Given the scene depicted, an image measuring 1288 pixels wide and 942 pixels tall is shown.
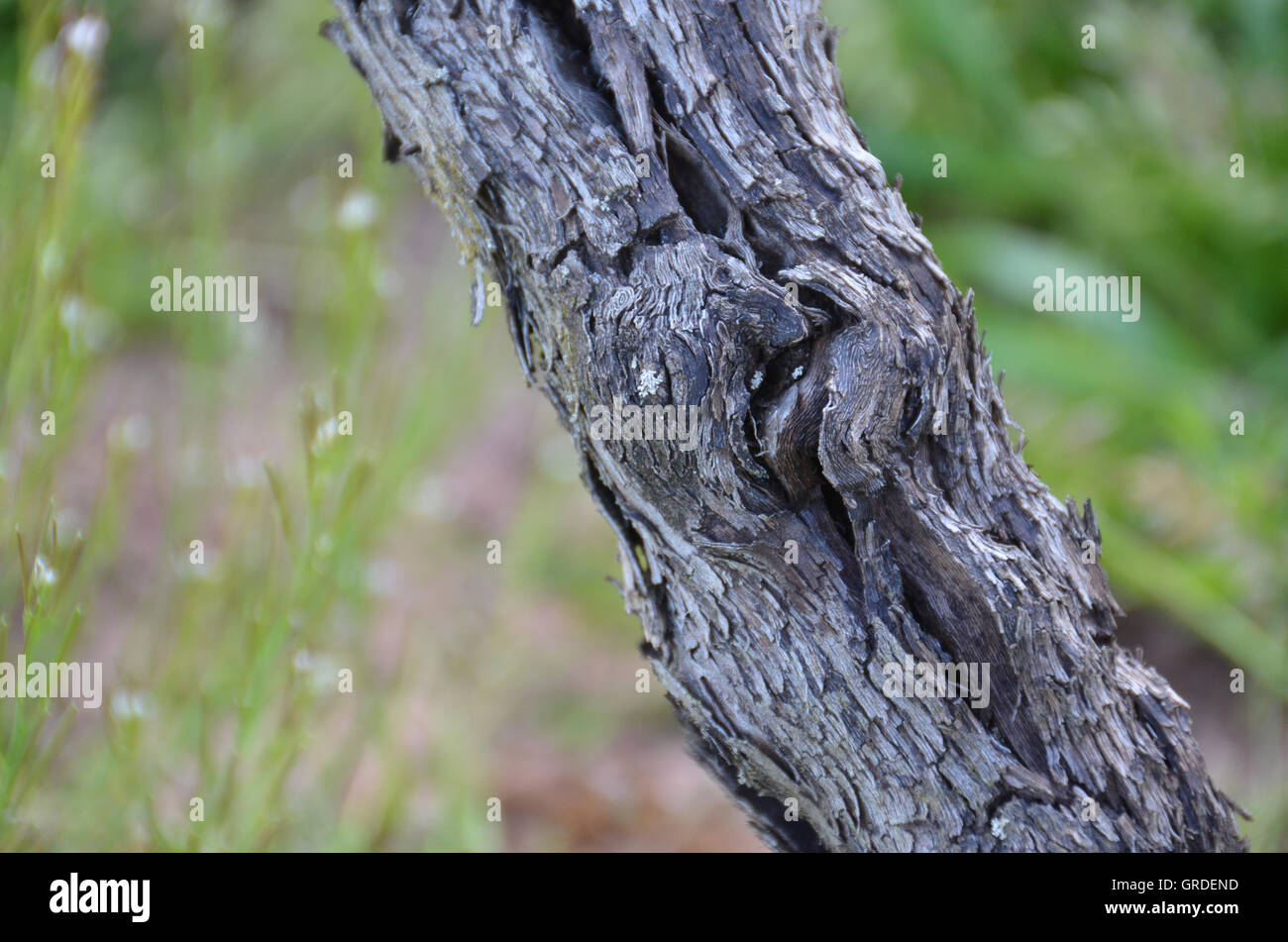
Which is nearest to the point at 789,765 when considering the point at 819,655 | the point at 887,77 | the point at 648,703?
the point at 819,655

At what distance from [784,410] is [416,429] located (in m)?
1.03

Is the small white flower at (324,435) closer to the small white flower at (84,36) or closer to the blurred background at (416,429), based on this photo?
the blurred background at (416,429)

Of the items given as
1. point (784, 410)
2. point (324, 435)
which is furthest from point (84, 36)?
point (784, 410)

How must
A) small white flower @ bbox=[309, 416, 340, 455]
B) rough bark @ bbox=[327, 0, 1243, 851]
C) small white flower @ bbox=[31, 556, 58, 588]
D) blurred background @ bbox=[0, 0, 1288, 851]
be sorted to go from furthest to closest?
1. blurred background @ bbox=[0, 0, 1288, 851]
2. small white flower @ bbox=[309, 416, 340, 455]
3. small white flower @ bbox=[31, 556, 58, 588]
4. rough bark @ bbox=[327, 0, 1243, 851]

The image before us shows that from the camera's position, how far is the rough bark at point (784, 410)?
67cm

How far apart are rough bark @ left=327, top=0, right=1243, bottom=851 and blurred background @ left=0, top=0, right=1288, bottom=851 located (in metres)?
0.41

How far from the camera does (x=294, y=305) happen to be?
297 cm

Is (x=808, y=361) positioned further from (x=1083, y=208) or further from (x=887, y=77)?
(x=887, y=77)

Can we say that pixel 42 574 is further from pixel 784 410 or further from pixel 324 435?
pixel 784 410

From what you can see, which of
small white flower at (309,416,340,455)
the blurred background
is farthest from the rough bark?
the blurred background

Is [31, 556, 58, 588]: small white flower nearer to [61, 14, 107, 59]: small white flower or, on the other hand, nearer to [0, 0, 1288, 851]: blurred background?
[0, 0, 1288, 851]: blurred background

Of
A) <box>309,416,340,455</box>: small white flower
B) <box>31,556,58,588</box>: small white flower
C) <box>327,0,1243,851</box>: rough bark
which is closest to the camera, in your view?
<box>327,0,1243,851</box>: rough bark

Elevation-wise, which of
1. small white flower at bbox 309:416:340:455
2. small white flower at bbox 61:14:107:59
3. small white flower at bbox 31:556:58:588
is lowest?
small white flower at bbox 31:556:58:588

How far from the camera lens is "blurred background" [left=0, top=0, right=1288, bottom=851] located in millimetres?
1104
